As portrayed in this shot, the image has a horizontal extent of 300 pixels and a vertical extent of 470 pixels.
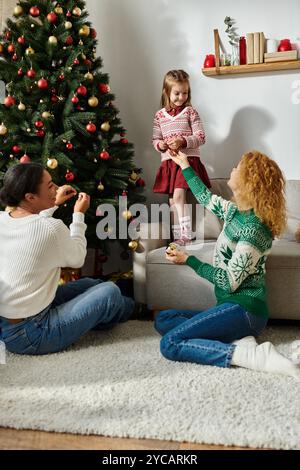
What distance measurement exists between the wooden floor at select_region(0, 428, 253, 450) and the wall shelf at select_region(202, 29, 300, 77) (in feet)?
8.35

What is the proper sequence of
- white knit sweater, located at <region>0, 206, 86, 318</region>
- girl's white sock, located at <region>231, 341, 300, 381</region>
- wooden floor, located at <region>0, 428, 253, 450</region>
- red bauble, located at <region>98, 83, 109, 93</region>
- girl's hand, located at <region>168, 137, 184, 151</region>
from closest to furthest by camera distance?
wooden floor, located at <region>0, 428, 253, 450</region> → girl's white sock, located at <region>231, 341, 300, 381</region> → white knit sweater, located at <region>0, 206, 86, 318</region> → red bauble, located at <region>98, 83, 109, 93</region> → girl's hand, located at <region>168, 137, 184, 151</region>

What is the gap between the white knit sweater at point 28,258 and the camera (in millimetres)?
2010

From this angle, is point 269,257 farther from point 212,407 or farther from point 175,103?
point 175,103

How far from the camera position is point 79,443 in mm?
1492

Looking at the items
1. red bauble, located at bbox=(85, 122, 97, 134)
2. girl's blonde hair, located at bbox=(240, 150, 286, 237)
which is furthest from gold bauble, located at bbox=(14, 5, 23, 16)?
girl's blonde hair, located at bbox=(240, 150, 286, 237)

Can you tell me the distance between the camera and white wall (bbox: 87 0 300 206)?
3385 millimetres

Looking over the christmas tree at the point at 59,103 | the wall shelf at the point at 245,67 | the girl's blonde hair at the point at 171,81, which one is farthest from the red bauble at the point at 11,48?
the wall shelf at the point at 245,67

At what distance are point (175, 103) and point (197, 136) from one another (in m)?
0.26

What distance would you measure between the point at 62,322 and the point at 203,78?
2155 millimetres

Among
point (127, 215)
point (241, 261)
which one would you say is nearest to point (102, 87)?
point (127, 215)

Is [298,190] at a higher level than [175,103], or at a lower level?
lower

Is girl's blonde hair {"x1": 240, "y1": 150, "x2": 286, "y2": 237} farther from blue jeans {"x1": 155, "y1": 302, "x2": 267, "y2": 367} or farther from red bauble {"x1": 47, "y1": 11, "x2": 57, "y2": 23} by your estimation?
red bauble {"x1": 47, "y1": 11, "x2": 57, "y2": 23}

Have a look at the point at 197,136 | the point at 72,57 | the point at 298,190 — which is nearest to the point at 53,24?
the point at 72,57
